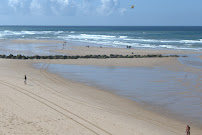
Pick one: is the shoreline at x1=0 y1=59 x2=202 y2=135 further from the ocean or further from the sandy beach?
the ocean

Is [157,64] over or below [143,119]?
over

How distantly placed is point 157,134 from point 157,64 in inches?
836

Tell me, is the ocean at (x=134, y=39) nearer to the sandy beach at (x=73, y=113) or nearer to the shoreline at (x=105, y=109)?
the shoreline at (x=105, y=109)

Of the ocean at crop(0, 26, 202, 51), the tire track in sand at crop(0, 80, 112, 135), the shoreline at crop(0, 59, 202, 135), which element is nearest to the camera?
the tire track in sand at crop(0, 80, 112, 135)

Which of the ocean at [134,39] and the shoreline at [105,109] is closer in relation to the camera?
the shoreline at [105,109]

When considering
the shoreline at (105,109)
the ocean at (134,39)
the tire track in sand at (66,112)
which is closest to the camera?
the tire track in sand at (66,112)

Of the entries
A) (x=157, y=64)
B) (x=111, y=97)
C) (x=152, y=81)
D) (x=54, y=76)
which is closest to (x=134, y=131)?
(x=111, y=97)

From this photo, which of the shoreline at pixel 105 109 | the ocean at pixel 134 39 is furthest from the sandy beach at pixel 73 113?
the ocean at pixel 134 39

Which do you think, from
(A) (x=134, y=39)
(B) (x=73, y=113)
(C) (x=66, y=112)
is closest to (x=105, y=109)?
(B) (x=73, y=113)

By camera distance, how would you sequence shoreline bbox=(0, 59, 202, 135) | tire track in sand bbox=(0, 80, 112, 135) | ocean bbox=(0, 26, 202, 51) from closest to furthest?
1. tire track in sand bbox=(0, 80, 112, 135)
2. shoreline bbox=(0, 59, 202, 135)
3. ocean bbox=(0, 26, 202, 51)

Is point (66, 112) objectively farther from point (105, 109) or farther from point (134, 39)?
point (134, 39)

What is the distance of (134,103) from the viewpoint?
16531mm

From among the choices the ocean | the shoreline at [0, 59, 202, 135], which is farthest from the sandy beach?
the ocean

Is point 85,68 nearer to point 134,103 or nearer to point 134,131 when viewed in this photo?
point 134,103
